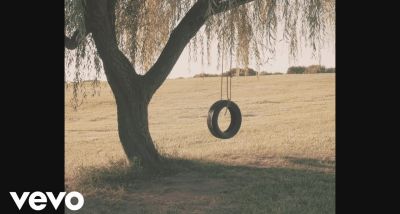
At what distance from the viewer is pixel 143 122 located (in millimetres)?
7207

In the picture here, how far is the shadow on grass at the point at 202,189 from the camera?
5.83 m

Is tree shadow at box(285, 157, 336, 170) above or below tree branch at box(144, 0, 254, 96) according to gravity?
below

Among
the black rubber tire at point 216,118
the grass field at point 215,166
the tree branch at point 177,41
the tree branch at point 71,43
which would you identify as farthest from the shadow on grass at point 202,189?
the tree branch at point 71,43

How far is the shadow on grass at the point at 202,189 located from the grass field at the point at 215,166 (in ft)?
0.03

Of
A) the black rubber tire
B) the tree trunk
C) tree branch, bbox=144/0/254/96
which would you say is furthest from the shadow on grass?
tree branch, bbox=144/0/254/96

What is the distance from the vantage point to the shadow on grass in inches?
230

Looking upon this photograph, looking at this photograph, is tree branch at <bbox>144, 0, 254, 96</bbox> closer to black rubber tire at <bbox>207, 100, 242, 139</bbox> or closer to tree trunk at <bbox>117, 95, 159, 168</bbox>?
tree trunk at <bbox>117, 95, 159, 168</bbox>

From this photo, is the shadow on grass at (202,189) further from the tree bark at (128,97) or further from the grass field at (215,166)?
the tree bark at (128,97)

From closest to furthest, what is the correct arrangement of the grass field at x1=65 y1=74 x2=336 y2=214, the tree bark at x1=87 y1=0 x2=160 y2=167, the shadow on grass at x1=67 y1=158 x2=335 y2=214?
1. the shadow on grass at x1=67 y1=158 x2=335 y2=214
2. the grass field at x1=65 y1=74 x2=336 y2=214
3. the tree bark at x1=87 y1=0 x2=160 y2=167

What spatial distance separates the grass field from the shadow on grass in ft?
0.03

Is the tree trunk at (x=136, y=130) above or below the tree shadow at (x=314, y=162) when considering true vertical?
above

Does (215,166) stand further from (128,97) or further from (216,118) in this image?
(128,97)
